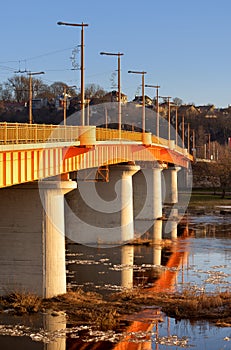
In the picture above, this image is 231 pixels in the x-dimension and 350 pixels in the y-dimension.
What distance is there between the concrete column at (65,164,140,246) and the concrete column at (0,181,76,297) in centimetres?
1987

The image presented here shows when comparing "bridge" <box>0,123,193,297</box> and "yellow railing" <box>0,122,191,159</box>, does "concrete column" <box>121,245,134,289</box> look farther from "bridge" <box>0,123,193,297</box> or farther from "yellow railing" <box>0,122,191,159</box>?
"yellow railing" <box>0,122,191,159</box>

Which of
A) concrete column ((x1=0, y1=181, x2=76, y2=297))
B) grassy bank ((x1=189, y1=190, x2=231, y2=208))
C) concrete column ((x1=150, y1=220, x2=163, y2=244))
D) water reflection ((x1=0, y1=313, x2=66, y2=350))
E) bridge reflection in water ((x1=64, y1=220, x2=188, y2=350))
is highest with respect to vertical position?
concrete column ((x1=0, y1=181, x2=76, y2=297))

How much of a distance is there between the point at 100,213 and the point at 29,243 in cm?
2229

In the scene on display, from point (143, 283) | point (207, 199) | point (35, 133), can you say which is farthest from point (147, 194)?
point (35, 133)

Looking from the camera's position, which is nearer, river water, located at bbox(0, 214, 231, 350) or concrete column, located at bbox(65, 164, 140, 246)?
river water, located at bbox(0, 214, 231, 350)

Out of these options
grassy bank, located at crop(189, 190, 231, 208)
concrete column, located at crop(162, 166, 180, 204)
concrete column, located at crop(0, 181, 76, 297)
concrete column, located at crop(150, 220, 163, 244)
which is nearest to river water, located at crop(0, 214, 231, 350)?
concrete column, located at crop(150, 220, 163, 244)

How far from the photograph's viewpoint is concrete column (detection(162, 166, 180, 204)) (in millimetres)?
102562

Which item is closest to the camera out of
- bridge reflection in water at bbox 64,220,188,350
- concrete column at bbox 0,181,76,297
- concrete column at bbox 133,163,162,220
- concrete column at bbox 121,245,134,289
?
bridge reflection in water at bbox 64,220,188,350

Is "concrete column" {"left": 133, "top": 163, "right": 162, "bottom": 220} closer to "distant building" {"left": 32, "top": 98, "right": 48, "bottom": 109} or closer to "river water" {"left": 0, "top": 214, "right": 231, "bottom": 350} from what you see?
"river water" {"left": 0, "top": 214, "right": 231, "bottom": 350}

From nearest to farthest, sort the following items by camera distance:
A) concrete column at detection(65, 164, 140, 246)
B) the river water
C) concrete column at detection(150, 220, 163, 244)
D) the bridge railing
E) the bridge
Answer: the river water, the bridge railing, the bridge, concrete column at detection(65, 164, 140, 246), concrete column at detection(150, 220, 163, 244)

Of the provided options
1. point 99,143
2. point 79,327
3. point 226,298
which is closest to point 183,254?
point 99,143

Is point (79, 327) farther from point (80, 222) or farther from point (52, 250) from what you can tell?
point (80, 222)

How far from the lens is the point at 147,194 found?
71.8 meters

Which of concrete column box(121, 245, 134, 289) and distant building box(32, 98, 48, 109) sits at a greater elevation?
distant building box(32, 98, 48, 109)
